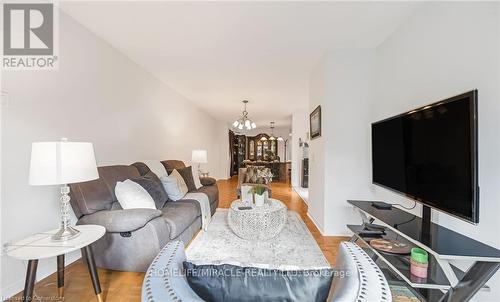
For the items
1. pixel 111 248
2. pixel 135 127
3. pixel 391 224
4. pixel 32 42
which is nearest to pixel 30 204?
pixel 111 248

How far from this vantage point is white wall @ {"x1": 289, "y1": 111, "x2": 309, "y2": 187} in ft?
23.8

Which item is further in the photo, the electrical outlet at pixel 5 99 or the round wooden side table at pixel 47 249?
the electrical outlet at pixel 5 99

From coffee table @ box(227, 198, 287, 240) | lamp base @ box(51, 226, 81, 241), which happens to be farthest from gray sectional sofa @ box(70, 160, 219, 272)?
coffee table @ box(227, 198, 287, 240)

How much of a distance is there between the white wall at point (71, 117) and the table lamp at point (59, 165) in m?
0.63

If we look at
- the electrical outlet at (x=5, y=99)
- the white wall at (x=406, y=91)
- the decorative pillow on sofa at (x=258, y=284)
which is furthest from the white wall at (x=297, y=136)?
the decorative pillow on sofa at (x=258, y=284)

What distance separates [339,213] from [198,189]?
91.6 inches

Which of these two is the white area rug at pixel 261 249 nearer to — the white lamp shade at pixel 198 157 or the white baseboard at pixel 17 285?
the white baseboard at pixel 17 285

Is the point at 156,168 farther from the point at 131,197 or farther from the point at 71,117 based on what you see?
the point at 71,117

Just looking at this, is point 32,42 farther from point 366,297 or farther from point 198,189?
point 366,297

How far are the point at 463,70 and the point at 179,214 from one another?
285cm

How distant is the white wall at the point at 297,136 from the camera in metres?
7.27

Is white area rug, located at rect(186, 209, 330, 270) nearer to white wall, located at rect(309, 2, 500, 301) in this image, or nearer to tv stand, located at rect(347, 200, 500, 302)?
white wall, located at rect(309, 2, 500, 301)

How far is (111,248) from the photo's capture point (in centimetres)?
209

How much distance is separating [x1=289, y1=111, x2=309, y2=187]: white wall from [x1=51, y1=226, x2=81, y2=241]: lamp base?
6373 mm
